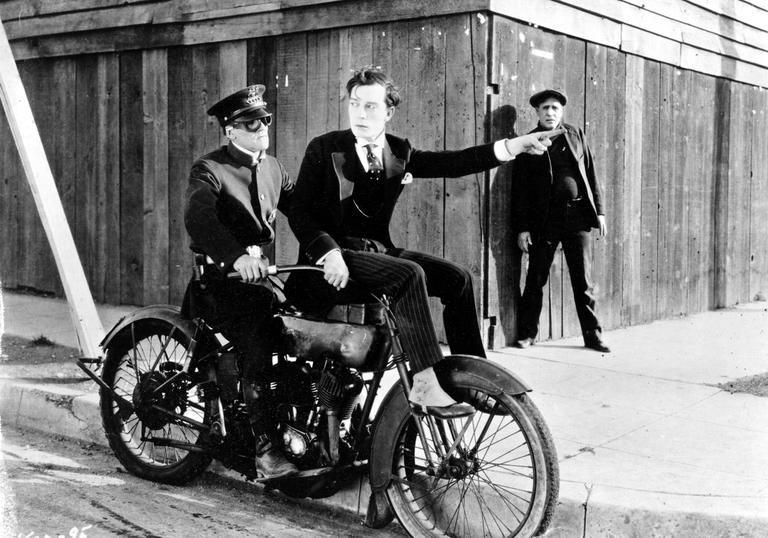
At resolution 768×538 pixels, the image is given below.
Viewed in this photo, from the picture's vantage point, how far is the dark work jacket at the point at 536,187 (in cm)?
759

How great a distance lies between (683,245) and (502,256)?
3.33 meters

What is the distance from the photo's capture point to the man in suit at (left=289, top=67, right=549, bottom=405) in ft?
12.9

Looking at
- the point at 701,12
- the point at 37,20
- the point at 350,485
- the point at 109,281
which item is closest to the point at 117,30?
the point at 37,20

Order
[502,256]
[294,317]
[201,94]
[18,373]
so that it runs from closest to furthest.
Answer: [294,317] → [18,373] → [502,256] → [201,94]

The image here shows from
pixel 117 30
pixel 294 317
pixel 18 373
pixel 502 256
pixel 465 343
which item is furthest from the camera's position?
pixel 117 30

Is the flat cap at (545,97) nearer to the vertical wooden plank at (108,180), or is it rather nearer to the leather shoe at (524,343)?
the leather shoe at (524,343)

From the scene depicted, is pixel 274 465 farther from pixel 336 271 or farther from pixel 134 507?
pixel 336 271

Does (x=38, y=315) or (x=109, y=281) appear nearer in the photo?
(x=38, y=315)

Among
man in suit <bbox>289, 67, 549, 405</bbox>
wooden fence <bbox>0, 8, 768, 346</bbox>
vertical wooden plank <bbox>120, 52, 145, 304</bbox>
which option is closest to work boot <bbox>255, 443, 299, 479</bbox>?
man in suit <bbox>289, 67, 549, 405</bbox>

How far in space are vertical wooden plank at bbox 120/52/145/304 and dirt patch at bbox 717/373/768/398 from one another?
18.9 feet

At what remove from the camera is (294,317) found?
419cm

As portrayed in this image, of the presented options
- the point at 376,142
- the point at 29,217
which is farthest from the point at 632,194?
the point at 29,217

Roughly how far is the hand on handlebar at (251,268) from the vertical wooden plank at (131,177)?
19.5 feet

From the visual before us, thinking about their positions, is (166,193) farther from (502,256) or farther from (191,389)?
(191,389)
